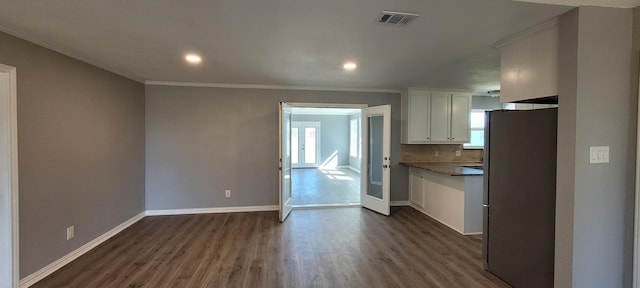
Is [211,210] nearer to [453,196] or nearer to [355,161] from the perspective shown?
[453,196]

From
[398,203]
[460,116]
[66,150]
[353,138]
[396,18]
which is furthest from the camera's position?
[353,138]

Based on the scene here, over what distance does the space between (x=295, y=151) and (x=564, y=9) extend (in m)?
10.2

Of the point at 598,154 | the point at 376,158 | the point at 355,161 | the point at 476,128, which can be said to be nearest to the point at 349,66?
the point at 376,158

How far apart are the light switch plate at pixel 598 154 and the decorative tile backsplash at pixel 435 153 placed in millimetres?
3507

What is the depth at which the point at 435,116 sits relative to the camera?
208 inches

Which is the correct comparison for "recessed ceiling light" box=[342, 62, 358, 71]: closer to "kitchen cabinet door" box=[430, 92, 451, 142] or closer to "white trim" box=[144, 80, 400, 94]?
"white trim" box=[144, 80, 400, 94]

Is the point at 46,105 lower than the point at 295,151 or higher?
higher

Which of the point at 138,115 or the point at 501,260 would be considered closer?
the point at 501,260

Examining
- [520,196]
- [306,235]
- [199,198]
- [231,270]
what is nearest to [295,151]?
[199,198]

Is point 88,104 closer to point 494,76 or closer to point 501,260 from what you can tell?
point 501,260

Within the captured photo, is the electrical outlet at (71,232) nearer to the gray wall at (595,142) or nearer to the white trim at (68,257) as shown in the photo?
the white trim at (68,257)

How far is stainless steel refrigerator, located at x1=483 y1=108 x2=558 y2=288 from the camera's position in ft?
7.34

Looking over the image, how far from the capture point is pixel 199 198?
193 inches

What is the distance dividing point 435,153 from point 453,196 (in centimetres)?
157
